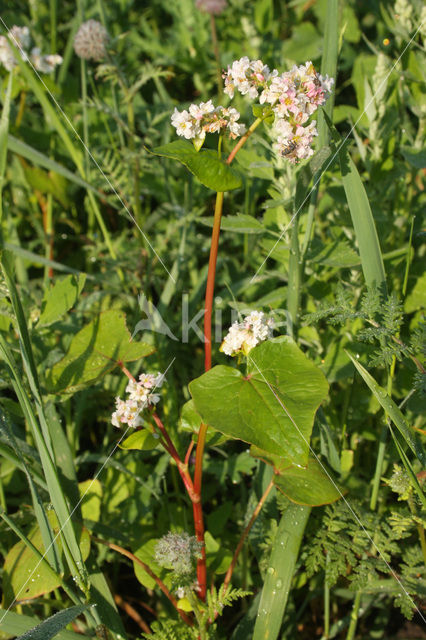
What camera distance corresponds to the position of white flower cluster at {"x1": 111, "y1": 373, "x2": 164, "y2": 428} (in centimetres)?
111

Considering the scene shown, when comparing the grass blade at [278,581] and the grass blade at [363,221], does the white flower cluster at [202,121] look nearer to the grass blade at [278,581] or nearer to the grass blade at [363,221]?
the grass blade at [363,221]

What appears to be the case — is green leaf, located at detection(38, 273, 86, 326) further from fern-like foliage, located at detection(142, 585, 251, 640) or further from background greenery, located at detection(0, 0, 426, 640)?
fern-like foliage, located at detection(142, 585, 251, 640)

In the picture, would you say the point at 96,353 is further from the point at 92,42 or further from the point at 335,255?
the point at 92,42

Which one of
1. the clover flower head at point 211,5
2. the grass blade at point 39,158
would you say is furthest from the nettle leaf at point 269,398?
the clover flower head at point 211,5

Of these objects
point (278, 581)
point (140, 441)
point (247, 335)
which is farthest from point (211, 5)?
point (278, 581)

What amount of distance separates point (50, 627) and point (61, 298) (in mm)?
730

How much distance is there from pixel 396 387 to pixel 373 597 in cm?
55

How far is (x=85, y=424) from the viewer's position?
195 centimetres

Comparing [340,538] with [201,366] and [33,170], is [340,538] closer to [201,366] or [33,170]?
[201,366]

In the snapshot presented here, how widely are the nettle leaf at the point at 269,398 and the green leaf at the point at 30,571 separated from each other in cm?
50

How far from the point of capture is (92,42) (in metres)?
1.99

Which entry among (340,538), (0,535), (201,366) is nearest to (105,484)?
(0,535)

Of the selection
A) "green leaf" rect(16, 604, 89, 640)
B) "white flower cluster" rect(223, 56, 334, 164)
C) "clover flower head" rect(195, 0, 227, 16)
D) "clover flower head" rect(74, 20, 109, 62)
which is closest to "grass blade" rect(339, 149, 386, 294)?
"white flower cluster" rect(223, 56, 334, 164)

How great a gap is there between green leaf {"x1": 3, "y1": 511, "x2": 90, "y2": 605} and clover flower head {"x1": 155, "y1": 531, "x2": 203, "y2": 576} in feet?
0.71
